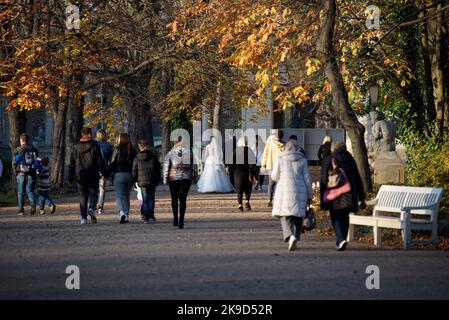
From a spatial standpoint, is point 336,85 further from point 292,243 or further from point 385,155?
point 385,155

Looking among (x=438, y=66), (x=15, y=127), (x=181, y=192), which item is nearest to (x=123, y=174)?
(x=181, y=192)

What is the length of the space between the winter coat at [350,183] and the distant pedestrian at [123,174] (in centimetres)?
602

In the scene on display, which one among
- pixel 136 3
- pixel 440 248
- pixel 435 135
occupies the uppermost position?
pixel 136 3

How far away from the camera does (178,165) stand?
1988 cm

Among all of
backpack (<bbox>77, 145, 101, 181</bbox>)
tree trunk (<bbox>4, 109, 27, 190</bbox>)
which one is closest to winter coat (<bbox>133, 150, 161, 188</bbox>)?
backpack (<bbox>77, 145, 101, 181</bbox>)

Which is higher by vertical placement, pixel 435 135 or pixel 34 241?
pixel 435 135

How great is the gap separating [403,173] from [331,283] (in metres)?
16.6

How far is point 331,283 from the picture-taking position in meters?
11.8

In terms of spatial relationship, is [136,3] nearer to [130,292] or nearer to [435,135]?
[435,135]

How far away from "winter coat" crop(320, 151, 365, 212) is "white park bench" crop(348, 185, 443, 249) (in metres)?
0.70

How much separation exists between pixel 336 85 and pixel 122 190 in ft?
15.1

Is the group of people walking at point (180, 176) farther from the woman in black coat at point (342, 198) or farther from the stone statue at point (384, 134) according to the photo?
the stone statue at point (384, 134)
